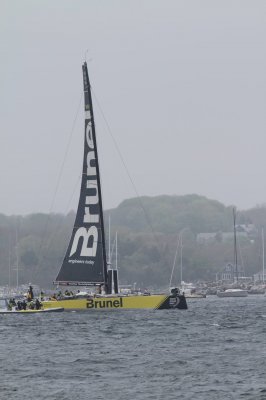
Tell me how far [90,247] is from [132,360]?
33334mm

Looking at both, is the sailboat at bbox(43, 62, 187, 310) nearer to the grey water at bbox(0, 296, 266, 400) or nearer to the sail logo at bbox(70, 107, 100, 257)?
the sail logo at bbox(70, 107, 100, 257)

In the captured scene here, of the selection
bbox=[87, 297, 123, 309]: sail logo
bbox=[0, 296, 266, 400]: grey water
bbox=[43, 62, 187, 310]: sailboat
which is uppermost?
bbox=[43, 62, 187, 310]: sailboat

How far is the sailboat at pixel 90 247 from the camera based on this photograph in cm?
7250

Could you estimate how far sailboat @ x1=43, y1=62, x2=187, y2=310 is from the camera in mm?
72500

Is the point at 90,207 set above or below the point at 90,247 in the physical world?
above

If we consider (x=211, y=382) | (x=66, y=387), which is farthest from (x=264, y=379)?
(x=66, y=387)

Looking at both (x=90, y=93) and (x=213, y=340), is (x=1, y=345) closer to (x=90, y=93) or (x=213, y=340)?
(x=213, y=340)

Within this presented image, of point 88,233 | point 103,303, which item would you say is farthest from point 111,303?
point 88,233

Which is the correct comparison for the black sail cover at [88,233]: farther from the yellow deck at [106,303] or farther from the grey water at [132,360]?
the grey water at [132,360]

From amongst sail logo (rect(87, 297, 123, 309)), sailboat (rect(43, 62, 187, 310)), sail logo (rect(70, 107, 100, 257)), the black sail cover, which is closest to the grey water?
sail logo (rect(87, 297, 123, 309))

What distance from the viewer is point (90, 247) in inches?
2911

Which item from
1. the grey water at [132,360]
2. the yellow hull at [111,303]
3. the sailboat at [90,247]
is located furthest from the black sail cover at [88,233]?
the grey water at [132,360]

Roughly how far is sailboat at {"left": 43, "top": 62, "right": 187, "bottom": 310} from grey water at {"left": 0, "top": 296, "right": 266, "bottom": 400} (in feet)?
25.1

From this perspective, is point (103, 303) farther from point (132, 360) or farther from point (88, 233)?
point (132, 360)
